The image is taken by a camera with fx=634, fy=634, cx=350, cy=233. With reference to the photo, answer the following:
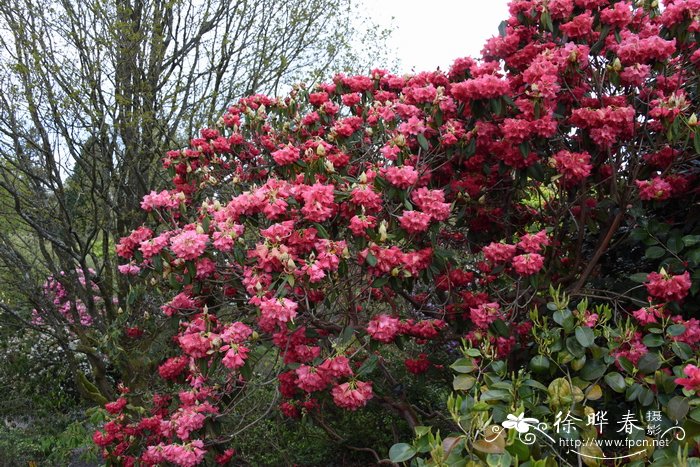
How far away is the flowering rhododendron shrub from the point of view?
2297mm

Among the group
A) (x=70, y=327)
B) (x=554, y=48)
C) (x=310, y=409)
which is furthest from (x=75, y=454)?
(x=554, y=48)

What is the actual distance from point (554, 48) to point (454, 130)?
570mm

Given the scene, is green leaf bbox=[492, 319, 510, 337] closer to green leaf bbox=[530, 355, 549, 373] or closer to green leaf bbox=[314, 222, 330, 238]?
green leaf bbox=[530, 355, 549, 373]

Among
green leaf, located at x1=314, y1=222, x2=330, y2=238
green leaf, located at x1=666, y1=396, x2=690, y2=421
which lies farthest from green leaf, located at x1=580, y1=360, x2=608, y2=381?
green leaf, located at x1=314, y1=222, x2=330, y2=238

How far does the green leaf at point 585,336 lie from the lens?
6.61ft

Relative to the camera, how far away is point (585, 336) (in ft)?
6.66

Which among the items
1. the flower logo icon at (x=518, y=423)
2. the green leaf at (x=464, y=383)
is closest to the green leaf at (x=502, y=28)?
the green leaf at (x=464, y=383)

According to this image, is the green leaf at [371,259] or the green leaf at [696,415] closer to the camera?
the green leaf at [696,415]

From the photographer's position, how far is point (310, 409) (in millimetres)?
3260

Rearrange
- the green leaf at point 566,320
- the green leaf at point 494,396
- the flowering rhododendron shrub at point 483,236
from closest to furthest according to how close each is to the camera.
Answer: the green leaf at point 494,396 → the green leaf at point 566,320 → the flowering rhododendron shrub at point 483,236

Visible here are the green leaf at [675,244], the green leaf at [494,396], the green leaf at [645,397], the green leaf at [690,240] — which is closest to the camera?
the green leaf at [494,396]

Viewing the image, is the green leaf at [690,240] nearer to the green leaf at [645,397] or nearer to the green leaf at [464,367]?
the green leaf at [645,397]

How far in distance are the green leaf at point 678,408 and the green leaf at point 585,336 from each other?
0.95 feet

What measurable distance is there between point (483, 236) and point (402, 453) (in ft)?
5.84
